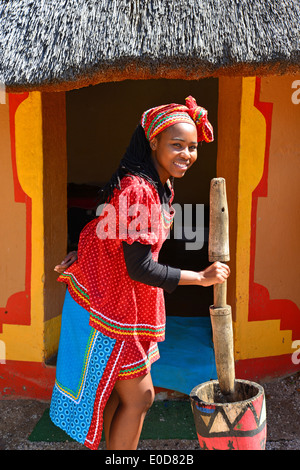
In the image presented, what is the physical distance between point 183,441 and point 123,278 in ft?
4.52

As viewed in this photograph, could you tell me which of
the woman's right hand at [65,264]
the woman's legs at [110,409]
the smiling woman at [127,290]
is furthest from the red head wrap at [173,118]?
the woman's legs at [110,409]

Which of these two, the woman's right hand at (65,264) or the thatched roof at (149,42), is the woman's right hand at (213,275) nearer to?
the woman's right hand at (65,264)

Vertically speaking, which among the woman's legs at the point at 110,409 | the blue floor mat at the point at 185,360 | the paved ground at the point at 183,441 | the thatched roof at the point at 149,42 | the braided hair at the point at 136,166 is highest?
the thatched roof at the point at 149,42

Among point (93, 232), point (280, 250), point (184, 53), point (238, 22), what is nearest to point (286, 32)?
point (238, 22)

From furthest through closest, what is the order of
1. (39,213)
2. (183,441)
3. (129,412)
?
1. (39,213)
2. (183,441)
3. (129,412)

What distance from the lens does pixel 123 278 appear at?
2.06 meters

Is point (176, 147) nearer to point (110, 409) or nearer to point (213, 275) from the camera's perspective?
point (213, 275)

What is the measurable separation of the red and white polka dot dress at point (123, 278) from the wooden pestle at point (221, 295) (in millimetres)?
209

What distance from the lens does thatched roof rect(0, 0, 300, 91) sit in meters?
2.63

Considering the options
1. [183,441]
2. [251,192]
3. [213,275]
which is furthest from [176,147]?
[183,441]

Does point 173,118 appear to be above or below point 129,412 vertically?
above

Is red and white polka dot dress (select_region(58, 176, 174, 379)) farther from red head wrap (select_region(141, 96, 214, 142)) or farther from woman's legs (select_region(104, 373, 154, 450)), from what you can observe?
red head wrap (select_region(141, 96, 214, 142))

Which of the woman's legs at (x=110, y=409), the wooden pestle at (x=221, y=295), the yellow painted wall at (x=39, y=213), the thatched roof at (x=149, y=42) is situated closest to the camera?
the wooden pestle at (x=221, y=295)

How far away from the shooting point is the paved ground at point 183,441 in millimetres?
2885
